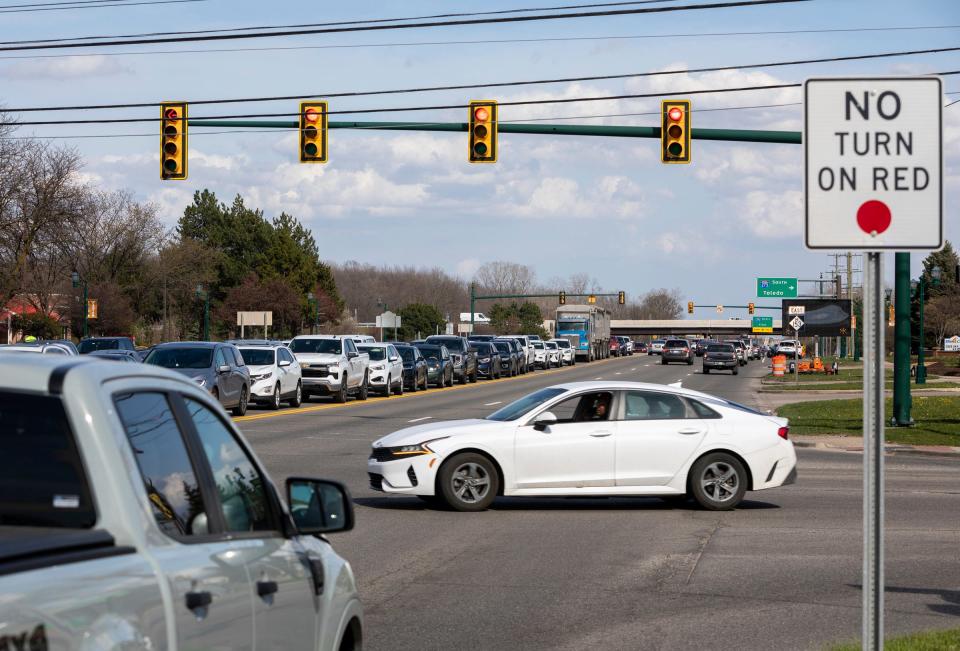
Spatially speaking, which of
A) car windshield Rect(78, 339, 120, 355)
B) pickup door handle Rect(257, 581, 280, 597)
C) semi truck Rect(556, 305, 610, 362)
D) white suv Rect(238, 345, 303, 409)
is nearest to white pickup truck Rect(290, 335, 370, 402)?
white suv Rect(238, 345, 303, 409)

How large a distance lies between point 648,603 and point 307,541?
17.9 feet

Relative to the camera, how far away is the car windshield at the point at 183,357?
1164 inches

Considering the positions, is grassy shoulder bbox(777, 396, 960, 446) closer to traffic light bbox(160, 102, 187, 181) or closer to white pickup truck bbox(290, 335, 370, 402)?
white pickup truck bbox(290, 335, 370, 402)

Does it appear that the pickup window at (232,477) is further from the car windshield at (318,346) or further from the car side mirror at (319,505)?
the car windshield at (318,346)

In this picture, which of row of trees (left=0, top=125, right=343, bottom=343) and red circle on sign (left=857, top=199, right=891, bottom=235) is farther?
row of trees (left=0, top=125, right=343, bottom=343)

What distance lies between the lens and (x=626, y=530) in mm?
13438

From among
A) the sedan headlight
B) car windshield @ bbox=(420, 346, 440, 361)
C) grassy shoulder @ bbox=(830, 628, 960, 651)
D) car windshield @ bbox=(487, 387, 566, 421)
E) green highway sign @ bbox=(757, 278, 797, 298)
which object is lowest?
grassy shoulder @ bbox=(830, 628, 960, 651)

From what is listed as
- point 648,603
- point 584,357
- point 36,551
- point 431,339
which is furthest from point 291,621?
point 584,357

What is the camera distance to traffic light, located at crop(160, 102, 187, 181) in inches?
1069

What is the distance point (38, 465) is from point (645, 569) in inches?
324

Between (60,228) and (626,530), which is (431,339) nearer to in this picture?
(60,228)

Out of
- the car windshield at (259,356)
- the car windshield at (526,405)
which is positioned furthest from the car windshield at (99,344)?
the car windshield at (526,405)

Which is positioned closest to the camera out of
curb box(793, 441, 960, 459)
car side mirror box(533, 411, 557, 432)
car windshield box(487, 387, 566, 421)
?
car side mirror box(533, 411, 557, 432)

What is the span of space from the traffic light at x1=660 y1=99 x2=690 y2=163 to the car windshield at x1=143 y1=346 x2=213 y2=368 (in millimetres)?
11571
